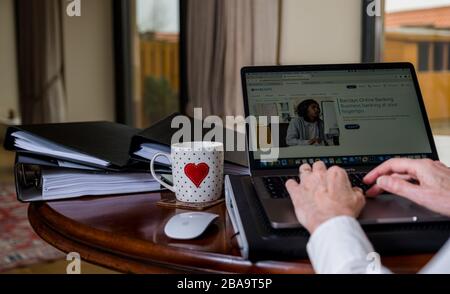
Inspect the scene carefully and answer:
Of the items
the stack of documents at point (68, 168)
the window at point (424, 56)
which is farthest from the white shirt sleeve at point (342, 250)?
the window at point (424, 56)

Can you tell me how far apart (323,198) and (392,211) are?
12 cm

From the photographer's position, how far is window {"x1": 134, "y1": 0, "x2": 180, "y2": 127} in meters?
3.91

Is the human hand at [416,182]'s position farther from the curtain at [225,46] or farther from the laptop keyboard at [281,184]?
the curtain at [225,46]

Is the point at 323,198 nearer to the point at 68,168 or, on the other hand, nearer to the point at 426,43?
the point at 68,168

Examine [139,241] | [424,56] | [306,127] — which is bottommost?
[139,241]

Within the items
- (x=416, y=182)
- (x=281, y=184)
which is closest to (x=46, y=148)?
(x=281, y=184)

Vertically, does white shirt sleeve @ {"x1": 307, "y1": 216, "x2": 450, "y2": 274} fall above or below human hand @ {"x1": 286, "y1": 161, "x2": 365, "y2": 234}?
below

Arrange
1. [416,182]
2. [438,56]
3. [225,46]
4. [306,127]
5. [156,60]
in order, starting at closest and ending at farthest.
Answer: [416,182]
[306,127]
[438,56]
[225,46]
[156,60]

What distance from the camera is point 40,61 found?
15.9 ft

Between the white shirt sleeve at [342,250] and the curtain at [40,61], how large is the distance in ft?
14.0

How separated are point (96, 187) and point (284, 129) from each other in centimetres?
37

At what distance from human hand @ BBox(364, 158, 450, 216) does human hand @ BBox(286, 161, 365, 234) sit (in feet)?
0.25

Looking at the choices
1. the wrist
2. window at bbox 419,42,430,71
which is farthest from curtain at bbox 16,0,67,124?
the wrist

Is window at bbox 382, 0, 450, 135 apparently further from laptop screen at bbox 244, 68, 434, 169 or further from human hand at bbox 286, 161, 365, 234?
human hand at bbox 286, 161, 365, 234
